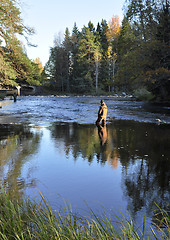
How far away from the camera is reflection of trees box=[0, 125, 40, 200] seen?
17.8ft

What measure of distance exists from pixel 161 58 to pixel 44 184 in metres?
29.8

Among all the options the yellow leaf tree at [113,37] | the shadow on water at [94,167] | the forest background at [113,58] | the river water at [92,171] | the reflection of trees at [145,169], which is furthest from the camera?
the yellow leaf tree at [113,37]

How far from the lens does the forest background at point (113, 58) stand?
3222 centimetres

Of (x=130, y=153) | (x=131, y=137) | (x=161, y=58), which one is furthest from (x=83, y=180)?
(x=161, y=58)

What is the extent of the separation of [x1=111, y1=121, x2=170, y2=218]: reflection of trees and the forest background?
2179cm

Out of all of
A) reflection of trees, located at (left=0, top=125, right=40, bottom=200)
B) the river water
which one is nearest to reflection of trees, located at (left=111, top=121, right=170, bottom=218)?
the river water

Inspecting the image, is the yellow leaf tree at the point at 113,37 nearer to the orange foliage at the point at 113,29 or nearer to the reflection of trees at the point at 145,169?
the orange foliage at the point at 113,29

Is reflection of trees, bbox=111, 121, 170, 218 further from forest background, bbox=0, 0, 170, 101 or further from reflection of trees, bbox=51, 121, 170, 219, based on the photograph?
forest background, bbox=0, 0, 170, 101

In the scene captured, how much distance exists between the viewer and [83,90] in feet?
246

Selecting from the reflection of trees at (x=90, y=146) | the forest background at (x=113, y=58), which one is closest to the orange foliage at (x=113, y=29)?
the forest background at (x=113, y=58)

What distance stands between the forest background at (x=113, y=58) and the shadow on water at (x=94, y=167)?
2279 centimetres

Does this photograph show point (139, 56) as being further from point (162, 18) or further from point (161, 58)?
point (162, 18)

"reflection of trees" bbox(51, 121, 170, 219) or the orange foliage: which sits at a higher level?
the orange foliage

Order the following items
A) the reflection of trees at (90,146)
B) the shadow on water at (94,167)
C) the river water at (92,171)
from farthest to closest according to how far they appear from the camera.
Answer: the reflection of trees at (90,146)
the shadow on water at (94,167)
the river water at (92,171)
